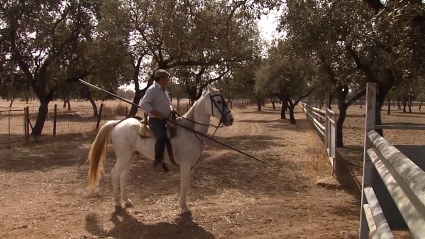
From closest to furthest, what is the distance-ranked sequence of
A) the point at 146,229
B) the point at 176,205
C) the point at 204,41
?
1. the point at 146,229
2. the point at 176,205
3. the point at 204,41

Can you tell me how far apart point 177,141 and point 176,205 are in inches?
49.8

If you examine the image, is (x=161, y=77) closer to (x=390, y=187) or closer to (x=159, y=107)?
(x=159, y=107)

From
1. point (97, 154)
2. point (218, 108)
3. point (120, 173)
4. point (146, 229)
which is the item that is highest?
point (218, 108)

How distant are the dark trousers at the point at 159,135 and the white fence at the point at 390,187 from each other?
3.20 meters

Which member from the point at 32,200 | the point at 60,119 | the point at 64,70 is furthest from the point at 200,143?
the point at 60,119

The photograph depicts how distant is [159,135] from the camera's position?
17.9 ft

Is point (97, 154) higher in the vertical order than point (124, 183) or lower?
higher

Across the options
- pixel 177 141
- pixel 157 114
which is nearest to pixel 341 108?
pixel 177 141

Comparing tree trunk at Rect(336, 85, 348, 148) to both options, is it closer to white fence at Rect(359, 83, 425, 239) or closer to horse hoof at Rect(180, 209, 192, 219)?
horse hoof at Rect(180, 209, 192, 219)

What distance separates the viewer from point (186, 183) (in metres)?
5.54

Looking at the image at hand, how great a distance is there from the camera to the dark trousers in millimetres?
5445

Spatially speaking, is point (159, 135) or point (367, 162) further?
point (159, 135)

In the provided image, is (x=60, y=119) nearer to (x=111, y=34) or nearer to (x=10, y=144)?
(x=10, y=144)

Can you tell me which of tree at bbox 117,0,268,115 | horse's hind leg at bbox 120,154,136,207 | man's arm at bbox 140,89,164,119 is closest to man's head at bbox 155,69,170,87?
man's arm at bbox 140,89,164,119
